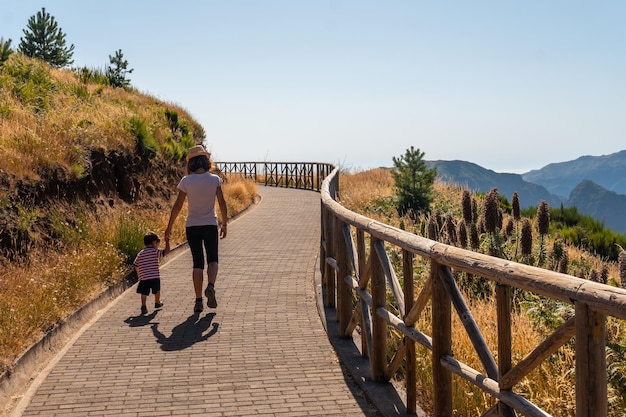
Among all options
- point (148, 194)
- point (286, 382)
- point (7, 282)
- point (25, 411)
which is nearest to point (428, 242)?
point (286, 382)

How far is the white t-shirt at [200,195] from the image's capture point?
29.0ft

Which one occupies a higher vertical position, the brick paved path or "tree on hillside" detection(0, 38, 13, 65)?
"tree on hillside" detection(0, 38, 13, 65)

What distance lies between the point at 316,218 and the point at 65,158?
943 cm

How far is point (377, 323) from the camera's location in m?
6.04

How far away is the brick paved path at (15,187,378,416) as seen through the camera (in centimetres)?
Result: 572

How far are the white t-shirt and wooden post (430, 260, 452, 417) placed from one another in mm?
4921

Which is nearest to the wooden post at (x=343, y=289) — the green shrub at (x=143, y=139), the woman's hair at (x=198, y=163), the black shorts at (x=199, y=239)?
the black shorts at (x=199, y=239)

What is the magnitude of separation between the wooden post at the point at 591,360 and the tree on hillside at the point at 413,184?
58.2ft

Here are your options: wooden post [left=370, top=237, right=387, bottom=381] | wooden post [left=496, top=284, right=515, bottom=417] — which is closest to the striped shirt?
wooden post [left=370, top=237, right=387, bottom=381]

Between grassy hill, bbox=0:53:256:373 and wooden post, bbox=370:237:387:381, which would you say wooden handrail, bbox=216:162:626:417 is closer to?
wooden post, bbox=370:237:387:381

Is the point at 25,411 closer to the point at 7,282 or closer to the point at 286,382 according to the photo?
the point at 286,382

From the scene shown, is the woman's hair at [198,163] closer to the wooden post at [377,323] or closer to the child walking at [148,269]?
the child walking at [148,269]

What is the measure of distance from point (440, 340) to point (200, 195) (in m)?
5.04

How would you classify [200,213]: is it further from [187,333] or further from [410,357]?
[410,357]
